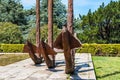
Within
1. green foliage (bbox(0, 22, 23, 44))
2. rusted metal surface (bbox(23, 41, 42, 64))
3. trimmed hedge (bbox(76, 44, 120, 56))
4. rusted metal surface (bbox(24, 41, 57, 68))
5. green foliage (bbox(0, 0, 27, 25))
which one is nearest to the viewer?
rusted metal surface (bbox(24, 41, 57, 68))

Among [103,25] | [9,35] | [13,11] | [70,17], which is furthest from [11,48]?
[70,17]

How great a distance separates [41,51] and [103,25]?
1711 centimetres

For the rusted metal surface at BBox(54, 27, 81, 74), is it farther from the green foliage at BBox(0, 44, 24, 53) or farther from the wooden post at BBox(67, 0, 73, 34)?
the green foliage at BBox(0, 44, 24, 53)

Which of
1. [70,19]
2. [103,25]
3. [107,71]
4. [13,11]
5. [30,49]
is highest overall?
[13,11]

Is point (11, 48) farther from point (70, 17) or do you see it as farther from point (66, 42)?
point (66, 42)

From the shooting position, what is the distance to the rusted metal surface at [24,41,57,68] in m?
9.37

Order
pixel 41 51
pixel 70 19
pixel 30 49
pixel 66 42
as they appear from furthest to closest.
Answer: pixel 30 49 → pixel 41 51 → pixel 70 19 → pixel 66 42

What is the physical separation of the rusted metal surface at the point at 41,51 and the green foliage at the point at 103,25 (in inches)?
556

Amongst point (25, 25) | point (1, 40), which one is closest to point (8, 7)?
point (25, 25)

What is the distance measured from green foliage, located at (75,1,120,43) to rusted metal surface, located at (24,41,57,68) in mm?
14123

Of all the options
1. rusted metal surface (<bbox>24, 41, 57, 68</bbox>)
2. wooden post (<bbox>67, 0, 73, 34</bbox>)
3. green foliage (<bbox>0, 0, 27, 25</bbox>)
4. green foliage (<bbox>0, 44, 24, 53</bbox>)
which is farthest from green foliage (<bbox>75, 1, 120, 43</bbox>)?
wooden post (<bbox>67, 0, 73, 34</bbox>)

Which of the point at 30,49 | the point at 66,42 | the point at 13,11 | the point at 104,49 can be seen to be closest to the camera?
the point at 66,42

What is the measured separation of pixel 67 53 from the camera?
24.7 feet

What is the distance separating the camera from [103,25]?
2605 centimetres
